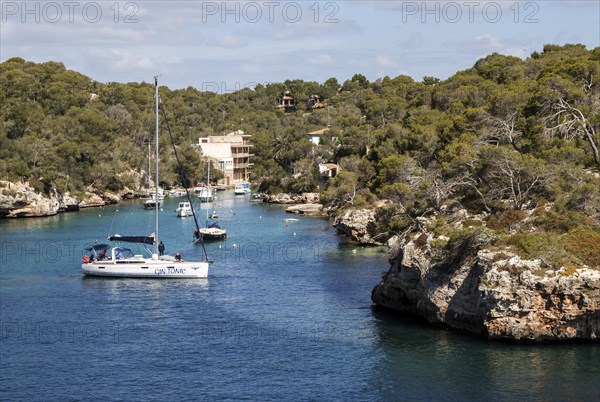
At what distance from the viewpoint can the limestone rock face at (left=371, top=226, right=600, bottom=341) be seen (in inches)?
1688

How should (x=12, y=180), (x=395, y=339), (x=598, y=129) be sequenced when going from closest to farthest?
(x=395, y=339) → (x=598, y=129) → (x=12, y=180)

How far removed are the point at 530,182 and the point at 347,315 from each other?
14645 millimetres

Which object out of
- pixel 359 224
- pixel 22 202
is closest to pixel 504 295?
pixel 359 224

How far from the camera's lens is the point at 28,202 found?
116750 millimetres

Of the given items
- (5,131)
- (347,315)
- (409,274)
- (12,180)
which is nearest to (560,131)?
(409,274)

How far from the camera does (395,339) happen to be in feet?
156

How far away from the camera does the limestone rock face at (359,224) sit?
273 feet

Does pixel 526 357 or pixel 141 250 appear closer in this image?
pixel 526 357

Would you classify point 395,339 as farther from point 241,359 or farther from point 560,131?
point 560,131

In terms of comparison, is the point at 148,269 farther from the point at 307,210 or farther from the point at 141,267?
the point at 307,210

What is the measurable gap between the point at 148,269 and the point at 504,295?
34.1m

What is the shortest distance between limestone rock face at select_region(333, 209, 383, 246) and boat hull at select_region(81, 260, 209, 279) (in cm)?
2145

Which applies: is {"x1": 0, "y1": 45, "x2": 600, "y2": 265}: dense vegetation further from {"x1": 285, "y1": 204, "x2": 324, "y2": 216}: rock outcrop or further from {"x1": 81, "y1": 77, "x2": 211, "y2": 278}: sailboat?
{"x1": 81, "y1": 77, "x2": 211, "y2": 278}: sailboat

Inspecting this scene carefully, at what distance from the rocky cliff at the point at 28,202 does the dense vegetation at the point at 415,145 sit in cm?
215
